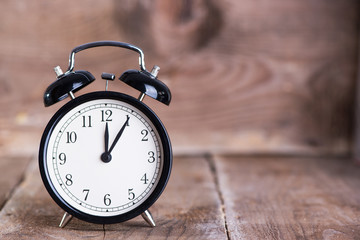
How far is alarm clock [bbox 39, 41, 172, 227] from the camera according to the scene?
0.98 meters

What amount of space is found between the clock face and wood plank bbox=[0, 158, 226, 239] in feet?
0.14

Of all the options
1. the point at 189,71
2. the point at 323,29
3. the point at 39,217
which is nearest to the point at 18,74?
the point at 189,71

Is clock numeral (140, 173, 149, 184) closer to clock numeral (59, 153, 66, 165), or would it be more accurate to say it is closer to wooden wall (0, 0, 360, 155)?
clock numeral (59, 153, 66, 165)

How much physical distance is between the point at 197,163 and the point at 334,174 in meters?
0.45

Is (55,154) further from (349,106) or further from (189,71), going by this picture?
(349,106)

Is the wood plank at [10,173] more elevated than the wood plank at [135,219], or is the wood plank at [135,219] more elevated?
the wood plank at [10,173]

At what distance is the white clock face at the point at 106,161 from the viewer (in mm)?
986

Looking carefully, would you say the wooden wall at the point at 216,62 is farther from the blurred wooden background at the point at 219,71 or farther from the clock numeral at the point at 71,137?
the clock numeral at the point at 71,137

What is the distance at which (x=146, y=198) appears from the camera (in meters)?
0.99

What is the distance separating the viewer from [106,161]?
986 mm

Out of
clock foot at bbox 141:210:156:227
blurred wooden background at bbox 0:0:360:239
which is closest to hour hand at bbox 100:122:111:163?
clock foot at bbox 141:210:156:227

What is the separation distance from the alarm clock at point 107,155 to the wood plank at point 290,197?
0.74 ft

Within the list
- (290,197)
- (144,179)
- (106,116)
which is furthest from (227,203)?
(106,116)

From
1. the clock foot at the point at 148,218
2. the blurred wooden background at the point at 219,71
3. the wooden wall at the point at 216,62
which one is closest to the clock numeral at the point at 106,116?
the clock foot at the point at 148,218
